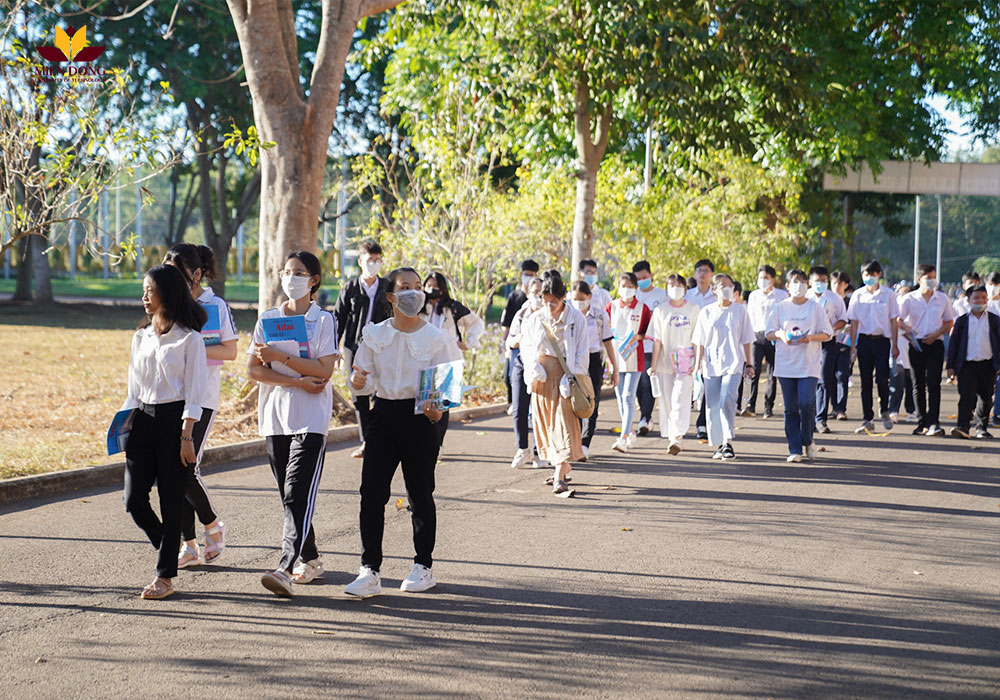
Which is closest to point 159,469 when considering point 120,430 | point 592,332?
point 120,430

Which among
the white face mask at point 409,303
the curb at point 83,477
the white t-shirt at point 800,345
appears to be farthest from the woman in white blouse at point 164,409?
the white t-shirt at point 800,345

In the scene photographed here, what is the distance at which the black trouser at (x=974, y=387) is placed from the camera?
1403cm

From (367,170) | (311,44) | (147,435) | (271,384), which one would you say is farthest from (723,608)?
(311,44)

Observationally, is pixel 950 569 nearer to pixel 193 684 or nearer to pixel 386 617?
pixel 386 617

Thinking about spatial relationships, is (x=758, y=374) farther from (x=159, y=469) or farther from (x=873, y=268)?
(x=159, y=469)

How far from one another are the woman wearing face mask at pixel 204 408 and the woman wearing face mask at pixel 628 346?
592 centimetres

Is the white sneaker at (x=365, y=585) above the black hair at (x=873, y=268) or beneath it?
beneath

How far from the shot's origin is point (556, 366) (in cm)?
976

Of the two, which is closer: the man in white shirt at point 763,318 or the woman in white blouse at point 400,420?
the woman in white blouse at point 400,420

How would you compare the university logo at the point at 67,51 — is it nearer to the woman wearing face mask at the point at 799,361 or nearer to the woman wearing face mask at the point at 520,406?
the woman wearing face mask at the point at 520,406

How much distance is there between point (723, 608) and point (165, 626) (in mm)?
2944

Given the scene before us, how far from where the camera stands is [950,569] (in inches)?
279

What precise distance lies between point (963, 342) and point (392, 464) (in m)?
10.1

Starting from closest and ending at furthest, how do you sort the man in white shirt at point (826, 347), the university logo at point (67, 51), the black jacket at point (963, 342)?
1. the university logo at point (67, 51)
2. the man in white shirt at point (826, 347)
3. the black jacket at point (963, 342)
